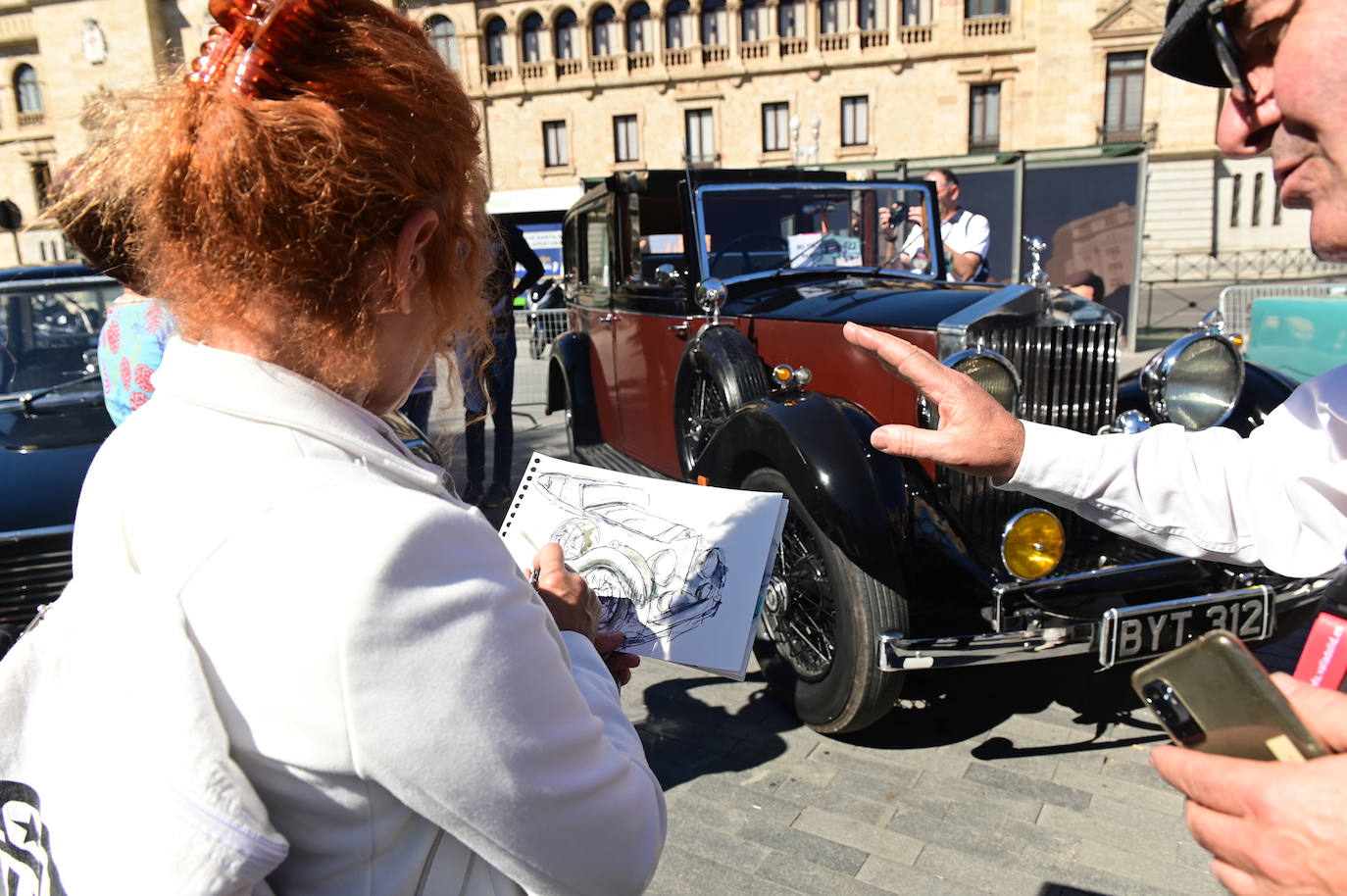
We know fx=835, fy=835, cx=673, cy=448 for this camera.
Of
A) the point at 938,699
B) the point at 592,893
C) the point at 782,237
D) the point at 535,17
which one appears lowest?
the point at 938,699

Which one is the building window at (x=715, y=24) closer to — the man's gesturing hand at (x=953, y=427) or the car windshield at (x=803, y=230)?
the car windshield at (x=803, y=230)

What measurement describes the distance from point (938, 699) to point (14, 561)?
3239 mm

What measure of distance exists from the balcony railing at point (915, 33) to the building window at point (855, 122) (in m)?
2.27

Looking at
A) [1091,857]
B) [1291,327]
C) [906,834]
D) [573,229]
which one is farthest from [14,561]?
[1291,327]

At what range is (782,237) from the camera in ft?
14.4

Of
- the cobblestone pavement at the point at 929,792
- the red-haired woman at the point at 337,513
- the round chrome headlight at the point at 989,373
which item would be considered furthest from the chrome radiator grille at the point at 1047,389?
the red-haired woman at the point at 337,513

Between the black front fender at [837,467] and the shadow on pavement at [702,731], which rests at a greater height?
the black front fender at [837,467]

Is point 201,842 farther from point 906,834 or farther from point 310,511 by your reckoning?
point 906,834

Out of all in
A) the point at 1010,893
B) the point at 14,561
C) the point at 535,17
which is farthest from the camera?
the point at 535,17

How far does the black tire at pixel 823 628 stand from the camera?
8.57ft

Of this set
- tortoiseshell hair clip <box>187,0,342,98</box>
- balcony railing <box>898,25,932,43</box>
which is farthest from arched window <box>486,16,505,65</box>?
tortoiseshell hair clip <box>187,0,342,98</box>

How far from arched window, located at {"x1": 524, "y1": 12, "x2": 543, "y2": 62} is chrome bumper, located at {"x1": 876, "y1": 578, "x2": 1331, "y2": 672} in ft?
107

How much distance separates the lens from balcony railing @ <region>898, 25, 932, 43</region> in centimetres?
2800

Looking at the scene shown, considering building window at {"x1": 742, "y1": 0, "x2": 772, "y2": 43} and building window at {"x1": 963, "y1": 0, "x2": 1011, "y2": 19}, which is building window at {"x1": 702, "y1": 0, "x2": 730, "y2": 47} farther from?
building window at {"x1": 963, "y1": 0, "x2": 1011, "y2": 19}
